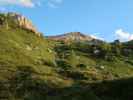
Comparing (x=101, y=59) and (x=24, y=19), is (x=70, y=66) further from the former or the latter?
(x=24, y=19)

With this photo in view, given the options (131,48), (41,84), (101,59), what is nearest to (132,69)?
(101,59)

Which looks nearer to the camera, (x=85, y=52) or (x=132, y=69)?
(x=132, y=69)

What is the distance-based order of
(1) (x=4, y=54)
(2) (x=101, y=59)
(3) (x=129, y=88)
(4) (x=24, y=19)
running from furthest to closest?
1. (4) (x=24, y=19)
2. (2) (x=101, y=59)
3. (1) (x=4, y=54)
4. (3) (x=129, y=88)

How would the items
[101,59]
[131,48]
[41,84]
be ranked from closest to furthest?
[41,84] → [101,59] → [131,48]

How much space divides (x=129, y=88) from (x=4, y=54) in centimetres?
4715

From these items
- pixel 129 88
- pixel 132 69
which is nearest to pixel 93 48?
pixel 132 69

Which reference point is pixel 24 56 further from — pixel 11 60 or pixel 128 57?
pixel 128 57

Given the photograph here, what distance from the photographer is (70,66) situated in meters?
72.3

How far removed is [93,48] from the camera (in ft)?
354

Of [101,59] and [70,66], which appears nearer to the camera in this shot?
[70,66]

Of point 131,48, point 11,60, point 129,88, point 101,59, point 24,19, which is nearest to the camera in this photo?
point 129,88

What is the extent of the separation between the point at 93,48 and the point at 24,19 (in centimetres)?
3754

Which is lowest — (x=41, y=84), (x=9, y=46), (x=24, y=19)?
(x=41, y=84)

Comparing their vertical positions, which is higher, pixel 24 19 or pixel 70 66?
pixel 24 19
